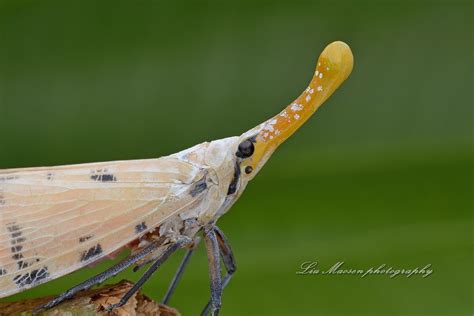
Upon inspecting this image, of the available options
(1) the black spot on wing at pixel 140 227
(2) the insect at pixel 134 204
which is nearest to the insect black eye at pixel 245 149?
(2) the insect at pixel 134 204

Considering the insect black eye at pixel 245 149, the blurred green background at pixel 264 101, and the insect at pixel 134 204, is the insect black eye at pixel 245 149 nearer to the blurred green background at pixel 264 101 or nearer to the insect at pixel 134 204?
the insect at pixel 134 204

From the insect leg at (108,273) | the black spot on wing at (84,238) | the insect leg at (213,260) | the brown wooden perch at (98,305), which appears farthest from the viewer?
the insect leg at (213,260)

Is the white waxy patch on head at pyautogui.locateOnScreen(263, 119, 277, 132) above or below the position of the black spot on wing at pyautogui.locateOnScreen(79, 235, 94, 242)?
above

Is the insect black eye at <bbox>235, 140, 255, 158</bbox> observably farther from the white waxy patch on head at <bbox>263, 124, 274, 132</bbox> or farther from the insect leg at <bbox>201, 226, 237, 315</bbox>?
the insect leg at <bbox>201, 226, 237, 315</bbox>

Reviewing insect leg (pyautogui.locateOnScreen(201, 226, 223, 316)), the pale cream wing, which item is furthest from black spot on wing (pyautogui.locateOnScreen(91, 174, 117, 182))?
insect leg (pyautogui.locateOnScreen(201, 226, 223, 316))

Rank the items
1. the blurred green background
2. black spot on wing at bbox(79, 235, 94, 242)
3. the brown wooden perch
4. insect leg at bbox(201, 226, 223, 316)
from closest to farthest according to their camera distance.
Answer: the brown wooden perch
black spot on wing at bbox(79, 235, 94, 242)
insect leg at bbox(201, 226, 223, 316)
the blurred green background

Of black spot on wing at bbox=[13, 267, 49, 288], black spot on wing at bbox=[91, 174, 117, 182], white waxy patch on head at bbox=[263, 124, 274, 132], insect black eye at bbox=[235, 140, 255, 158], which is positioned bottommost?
black spot on wing at bbox=[13, 267, 49, 288]

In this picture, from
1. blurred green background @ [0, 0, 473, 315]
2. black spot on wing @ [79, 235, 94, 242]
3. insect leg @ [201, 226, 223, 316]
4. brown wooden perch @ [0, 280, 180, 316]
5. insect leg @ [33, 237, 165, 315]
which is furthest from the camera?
blurred green background @ [0, 0, 473, 315]
